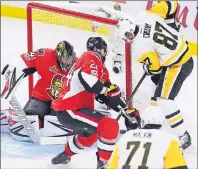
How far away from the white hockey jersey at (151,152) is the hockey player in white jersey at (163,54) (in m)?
1.13

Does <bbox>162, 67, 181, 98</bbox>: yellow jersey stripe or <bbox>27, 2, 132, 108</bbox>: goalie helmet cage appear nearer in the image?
<bbox>162, 67, 181, 98</bbox>: yellow jersey stripe

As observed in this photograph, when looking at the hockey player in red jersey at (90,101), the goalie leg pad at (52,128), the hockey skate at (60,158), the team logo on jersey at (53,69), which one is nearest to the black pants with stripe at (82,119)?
the hockey player in red jersey at (90,101)

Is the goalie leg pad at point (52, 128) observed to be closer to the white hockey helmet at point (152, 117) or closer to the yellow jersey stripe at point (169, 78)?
the yellow jersey stripe at point (169, 78)

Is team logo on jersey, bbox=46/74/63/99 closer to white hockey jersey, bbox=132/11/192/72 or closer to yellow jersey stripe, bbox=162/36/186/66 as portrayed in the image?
white hockey jersey, bbox=132/11/192/72

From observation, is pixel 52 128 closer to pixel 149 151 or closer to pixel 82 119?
pixel 82 119

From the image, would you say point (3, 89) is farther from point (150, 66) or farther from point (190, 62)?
point (190, 62)

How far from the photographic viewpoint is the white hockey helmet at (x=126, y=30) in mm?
3254

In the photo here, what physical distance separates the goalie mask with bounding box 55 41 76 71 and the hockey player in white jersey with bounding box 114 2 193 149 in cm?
29

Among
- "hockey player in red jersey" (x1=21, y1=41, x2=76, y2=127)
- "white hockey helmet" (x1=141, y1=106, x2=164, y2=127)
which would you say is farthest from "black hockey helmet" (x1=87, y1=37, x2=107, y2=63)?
"white hockey helmet" (x1=141, y1=106, x2=164, y2=127)

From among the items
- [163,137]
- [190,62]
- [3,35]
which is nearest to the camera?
[163,137]

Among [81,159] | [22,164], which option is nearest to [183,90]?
[81,159]

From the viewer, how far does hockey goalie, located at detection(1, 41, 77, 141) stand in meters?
3.40

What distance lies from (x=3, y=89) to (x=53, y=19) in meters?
0.99

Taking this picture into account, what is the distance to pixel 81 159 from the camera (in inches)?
128
